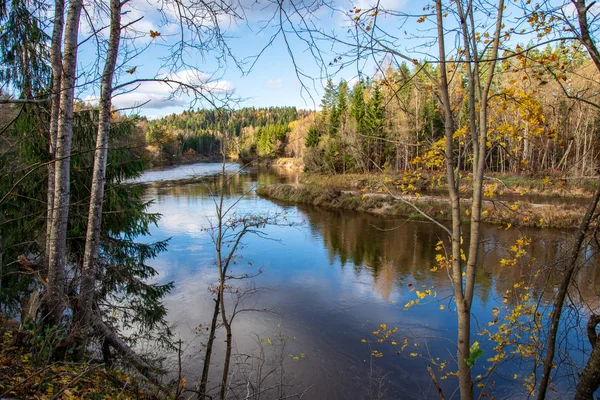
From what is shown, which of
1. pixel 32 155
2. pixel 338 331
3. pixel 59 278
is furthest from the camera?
pixel 338 331

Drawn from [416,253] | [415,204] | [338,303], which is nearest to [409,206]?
[415,204]

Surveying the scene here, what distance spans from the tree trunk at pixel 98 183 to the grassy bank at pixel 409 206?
40.0 ft

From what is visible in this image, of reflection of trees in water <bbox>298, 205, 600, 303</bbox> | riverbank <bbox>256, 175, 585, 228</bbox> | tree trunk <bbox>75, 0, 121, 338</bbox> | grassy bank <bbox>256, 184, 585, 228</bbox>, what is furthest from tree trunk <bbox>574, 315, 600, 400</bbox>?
grassy bank <bbox>256, 184, 585, 228</bbox>

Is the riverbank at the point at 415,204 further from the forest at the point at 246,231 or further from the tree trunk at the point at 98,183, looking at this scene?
the tree trunk at the point at 98,183

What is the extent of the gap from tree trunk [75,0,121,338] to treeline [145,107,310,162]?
1.02 meters

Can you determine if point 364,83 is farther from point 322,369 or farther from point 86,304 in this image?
point 322,369

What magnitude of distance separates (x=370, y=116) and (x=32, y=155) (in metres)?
34.3

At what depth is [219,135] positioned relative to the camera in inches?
233

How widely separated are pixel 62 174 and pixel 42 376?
2.20 m

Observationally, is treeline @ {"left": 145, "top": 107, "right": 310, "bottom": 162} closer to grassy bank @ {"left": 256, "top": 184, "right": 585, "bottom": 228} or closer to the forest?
the forest

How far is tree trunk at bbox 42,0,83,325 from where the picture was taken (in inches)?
160

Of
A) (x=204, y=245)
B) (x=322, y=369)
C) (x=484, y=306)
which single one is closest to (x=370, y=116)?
(x=204, y=245)

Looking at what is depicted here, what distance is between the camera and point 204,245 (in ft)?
56.6

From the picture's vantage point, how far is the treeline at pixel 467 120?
13.0 ft
